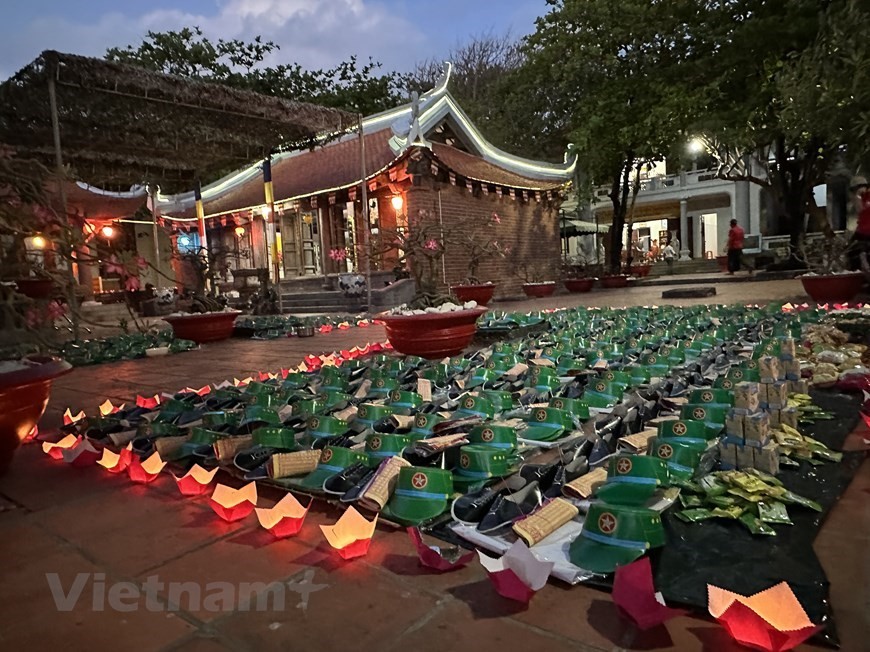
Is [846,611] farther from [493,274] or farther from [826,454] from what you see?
[493,274]

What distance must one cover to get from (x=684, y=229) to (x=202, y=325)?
2708 cm

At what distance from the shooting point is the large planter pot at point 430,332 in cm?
408

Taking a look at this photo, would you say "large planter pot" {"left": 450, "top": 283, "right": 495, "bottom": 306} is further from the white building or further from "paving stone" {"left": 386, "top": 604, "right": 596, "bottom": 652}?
the white building

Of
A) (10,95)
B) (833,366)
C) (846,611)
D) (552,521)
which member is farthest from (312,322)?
(846,611)

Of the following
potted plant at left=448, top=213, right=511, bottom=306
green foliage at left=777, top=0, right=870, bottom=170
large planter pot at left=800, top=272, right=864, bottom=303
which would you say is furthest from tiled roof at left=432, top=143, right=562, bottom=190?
large planter pot at left=800, top=272, right=864, bottom=303

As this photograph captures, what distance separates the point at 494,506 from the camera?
4.97ft

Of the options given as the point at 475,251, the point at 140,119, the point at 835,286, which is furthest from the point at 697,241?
the point at 140,119

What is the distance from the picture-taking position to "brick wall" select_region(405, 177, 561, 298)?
12.2 metres

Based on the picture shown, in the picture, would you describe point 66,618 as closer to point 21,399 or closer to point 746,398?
point 21,399

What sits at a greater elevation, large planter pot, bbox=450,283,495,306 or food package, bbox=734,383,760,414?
large planter pot, bbox=450,283,495,306

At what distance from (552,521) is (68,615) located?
113 centimetres

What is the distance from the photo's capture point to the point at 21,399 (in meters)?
1.97

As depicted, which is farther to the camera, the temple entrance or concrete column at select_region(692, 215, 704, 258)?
concrete column at select_region(692, 215, 704, 258)

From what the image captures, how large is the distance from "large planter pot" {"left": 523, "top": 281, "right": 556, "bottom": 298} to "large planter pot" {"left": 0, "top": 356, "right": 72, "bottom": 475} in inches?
448
